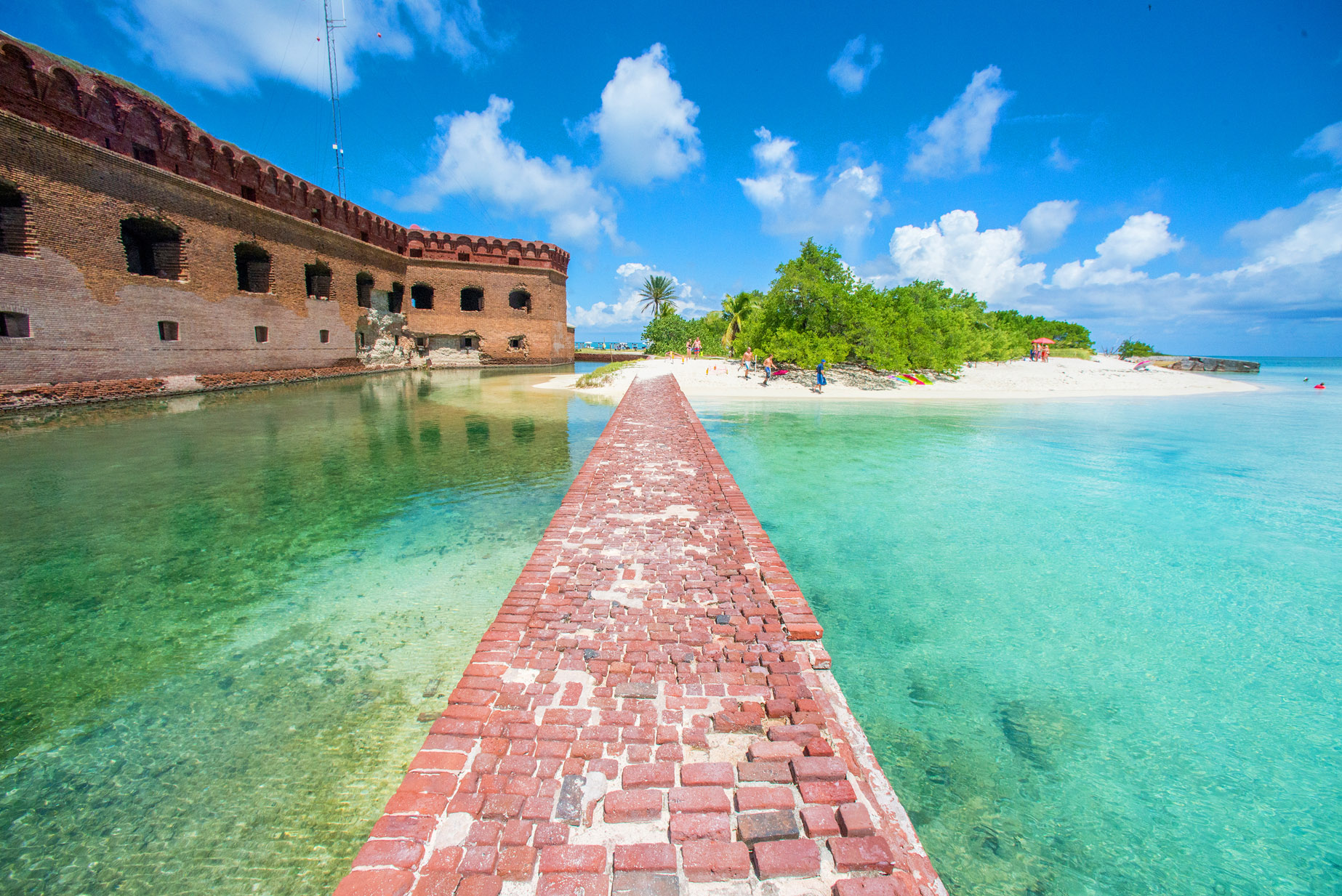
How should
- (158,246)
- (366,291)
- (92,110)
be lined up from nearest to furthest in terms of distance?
(92,110) → (158,246) → (366,291)

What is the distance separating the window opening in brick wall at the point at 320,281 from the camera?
25203mm

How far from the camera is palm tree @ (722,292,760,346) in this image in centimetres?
4331

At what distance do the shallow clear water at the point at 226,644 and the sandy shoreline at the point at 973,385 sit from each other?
47.8 feet

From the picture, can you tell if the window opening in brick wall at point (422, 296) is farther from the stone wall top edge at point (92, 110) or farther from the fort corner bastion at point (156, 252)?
the stone wall top edge at point (92, 110)

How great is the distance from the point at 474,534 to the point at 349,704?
2.94 meters

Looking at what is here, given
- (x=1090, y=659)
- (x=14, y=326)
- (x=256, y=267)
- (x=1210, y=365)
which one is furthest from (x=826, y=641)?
(x=1210, y=365)

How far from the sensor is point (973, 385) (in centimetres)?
2773

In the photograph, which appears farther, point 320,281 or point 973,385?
point 973,385

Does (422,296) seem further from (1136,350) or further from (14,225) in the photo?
(1136,350)

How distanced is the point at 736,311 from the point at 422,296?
24.2 meters

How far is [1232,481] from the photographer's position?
1002 centimetres

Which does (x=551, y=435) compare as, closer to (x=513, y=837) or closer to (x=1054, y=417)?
(x=513, y=837)

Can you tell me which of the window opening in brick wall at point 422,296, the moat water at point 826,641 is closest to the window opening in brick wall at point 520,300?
the window opening in brick wall at point 422,296

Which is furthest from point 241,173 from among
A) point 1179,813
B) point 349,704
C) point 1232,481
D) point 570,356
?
point 1232,481
